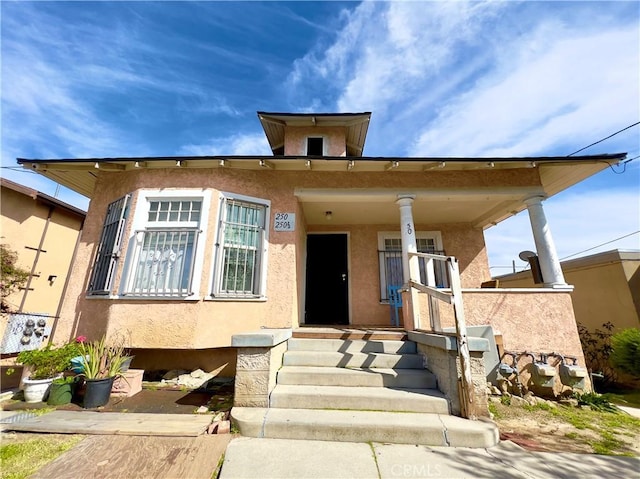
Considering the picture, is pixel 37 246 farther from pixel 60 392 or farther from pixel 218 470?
pixel 218 470

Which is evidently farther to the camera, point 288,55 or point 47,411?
point 288,55

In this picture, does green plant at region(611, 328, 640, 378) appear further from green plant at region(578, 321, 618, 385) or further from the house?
green plant at region(578, 321, 618, 385)

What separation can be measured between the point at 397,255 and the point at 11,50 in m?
9.27

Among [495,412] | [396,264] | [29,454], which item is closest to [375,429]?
[495,412]

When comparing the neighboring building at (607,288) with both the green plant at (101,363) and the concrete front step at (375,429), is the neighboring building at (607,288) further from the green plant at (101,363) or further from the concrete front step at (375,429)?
the green plant at (101,363)

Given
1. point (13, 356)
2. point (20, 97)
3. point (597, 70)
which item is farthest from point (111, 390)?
point (597, 70)

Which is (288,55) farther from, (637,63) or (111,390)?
(111,390)

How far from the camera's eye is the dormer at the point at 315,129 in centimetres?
704

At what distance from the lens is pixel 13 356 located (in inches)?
176

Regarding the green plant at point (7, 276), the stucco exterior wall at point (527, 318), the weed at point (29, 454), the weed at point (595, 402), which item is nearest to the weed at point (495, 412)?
the stucco exterior wall at point (527, 318)

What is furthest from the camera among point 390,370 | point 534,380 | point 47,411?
point 534,380

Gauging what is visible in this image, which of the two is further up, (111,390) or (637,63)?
(637,63)

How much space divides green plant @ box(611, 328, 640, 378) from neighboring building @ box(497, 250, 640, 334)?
1.75m

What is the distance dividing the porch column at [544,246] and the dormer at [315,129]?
4.64m
